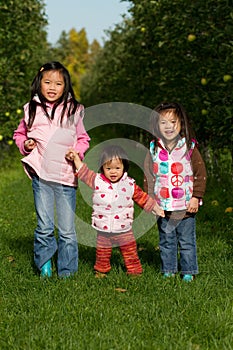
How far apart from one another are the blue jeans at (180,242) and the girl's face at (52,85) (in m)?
1.39

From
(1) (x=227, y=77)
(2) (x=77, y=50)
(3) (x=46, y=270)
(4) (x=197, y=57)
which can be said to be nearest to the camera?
(3) (x=46, y=270)

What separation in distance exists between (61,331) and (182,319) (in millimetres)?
810

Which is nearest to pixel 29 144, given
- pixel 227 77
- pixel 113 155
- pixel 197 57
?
pixel 113 155

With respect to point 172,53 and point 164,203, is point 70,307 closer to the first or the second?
point 164,203

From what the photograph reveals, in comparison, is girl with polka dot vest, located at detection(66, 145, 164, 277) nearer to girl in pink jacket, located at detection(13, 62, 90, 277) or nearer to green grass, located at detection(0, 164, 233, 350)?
girl in pink jacket, located at detection(13, 62, 90, 277)

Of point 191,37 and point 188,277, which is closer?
point 188,277

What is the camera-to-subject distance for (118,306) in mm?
4262

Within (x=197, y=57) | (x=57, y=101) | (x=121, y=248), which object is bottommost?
(x=121, y=248)

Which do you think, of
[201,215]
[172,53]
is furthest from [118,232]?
[172,53]

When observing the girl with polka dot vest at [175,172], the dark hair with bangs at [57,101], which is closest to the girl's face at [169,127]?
the girl with polka dot vest at [175,172]

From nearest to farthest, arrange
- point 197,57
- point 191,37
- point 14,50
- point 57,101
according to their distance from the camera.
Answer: point 57,101 < point 191,37 < point 197,57 < point 14,50

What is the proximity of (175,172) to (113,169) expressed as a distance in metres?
0.52

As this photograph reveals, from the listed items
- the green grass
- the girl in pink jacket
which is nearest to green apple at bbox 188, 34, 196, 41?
the green grass

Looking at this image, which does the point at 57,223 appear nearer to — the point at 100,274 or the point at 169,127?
the point at 100,274
